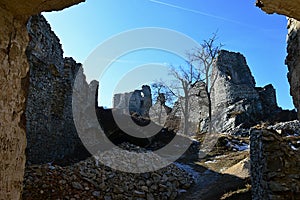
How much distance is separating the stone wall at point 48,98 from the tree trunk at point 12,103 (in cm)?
513

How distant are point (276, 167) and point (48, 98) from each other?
6.35 metres

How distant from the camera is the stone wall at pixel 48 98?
7449mm

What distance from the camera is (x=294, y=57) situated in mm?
2494

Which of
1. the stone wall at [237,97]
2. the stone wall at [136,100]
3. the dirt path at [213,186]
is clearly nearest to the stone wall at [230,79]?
the stone wall at [237,97]

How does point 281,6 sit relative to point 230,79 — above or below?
below

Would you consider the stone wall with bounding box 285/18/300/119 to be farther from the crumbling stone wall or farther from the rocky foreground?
the rocky foreground

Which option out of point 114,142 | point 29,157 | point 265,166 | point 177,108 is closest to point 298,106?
point 265,166

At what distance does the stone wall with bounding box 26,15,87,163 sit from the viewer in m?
7.45

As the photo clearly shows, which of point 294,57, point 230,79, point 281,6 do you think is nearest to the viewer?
point 281,6

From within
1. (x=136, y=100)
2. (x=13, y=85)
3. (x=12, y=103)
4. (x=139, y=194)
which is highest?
(x=136, y=100)

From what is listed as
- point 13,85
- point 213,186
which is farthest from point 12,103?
point 213,186

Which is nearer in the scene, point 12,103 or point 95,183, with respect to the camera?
point 12,103

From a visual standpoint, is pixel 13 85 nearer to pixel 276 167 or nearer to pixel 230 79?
pixel 276 167

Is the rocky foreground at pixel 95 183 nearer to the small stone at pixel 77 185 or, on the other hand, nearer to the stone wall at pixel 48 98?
the small stone at pixel 77 185
